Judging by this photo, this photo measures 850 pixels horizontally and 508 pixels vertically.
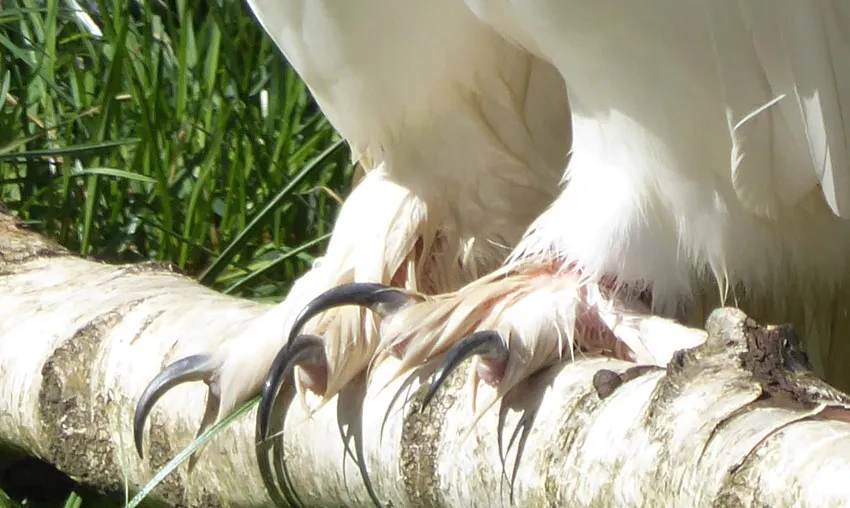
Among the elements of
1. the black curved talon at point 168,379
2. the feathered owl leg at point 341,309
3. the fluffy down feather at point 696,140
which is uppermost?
the fluffy down feather at point 696,140

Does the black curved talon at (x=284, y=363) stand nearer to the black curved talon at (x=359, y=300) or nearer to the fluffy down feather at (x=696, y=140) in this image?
the black curved talon at (x=359, y=300)

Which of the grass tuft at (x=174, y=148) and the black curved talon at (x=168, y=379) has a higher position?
the grass tuft at (x=174, y=148)

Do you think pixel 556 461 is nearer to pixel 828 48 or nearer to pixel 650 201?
pixel 650 201

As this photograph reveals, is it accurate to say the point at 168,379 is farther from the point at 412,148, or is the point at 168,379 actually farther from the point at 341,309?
the point at 412,148

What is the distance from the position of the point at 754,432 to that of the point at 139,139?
118cm

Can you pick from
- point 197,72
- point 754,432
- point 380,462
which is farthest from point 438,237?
point 197,72

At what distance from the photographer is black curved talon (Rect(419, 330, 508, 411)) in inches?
42.4

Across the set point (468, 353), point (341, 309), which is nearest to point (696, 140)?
point (468, 353)

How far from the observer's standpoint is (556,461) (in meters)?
0.96

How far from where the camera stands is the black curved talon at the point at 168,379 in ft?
3.97

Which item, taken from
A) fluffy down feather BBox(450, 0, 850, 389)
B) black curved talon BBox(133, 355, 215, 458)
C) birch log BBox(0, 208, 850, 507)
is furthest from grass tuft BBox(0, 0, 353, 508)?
fluffy down feather BBox(450, 0, 850, 389)

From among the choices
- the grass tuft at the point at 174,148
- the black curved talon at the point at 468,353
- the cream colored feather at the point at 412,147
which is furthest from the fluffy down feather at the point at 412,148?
the grass tuft at the point at 174,148

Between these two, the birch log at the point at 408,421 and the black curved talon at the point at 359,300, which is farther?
the black curved talon at the point at 359,300

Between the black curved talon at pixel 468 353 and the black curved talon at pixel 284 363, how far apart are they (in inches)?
5.6
